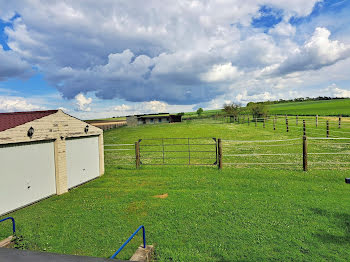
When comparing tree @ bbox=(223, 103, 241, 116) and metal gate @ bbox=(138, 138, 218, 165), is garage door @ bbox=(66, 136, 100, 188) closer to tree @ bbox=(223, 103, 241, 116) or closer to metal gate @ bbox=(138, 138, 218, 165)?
metal gate @ bbox=(138, 138, 218, 165)

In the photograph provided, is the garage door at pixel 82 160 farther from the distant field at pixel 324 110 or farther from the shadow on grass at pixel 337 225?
the distant field at pixel 324 110

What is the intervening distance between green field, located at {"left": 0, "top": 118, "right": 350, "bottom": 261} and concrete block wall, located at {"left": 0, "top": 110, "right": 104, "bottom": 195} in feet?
3.52

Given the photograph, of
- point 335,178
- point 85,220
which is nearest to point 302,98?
point 335,178

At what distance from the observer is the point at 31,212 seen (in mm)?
8203

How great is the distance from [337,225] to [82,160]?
1125 centimetres

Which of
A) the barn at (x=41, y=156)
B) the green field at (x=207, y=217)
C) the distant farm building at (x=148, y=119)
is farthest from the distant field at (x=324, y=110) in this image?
the barn at (x=41, y=156)

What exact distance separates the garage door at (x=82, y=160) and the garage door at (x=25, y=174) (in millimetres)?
1023

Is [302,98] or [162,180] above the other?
[302,98]

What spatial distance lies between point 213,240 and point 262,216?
2134mm

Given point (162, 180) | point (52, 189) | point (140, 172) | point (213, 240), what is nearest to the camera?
point (213, 240)

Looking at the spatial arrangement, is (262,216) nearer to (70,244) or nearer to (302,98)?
(70,244)

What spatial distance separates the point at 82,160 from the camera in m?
11.9

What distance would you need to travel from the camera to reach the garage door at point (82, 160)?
11125 mm

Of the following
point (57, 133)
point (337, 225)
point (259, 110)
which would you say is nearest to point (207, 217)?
point (337, 225)
